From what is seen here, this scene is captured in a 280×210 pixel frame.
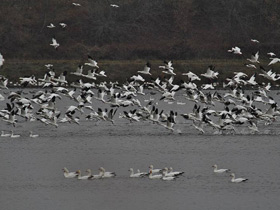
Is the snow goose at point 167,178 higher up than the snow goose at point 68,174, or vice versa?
the snow goose at point 167,178

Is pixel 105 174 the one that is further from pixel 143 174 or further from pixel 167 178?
pixel 167 178

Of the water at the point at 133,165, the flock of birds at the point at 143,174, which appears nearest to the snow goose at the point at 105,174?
the flock of birds at the point at 143,174

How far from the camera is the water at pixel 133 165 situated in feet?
90.2

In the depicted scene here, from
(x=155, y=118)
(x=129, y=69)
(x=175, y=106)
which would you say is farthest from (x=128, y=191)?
(x=129, y=69)

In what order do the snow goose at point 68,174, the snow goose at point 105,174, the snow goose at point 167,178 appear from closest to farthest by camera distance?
1. the snow goose at point 167,178
2. the snow goose at point 105,174
3. the snow goose at point 68,174

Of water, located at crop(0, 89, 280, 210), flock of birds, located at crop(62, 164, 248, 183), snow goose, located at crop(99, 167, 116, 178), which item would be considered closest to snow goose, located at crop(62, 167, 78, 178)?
flock of birds, located at crop(62, 164, 248, 183)

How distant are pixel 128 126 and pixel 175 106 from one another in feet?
30.1

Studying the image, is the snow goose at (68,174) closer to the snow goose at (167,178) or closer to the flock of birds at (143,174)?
the flock of birds at (143,174)

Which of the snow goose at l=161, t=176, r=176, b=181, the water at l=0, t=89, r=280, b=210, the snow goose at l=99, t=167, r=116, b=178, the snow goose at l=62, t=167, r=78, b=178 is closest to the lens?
the water at l=0, t=89, r=280, b=210

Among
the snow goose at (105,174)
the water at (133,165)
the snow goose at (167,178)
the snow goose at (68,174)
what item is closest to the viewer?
the water at (133,165)

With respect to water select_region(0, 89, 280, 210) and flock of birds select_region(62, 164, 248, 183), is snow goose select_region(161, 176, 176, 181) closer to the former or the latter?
flock of birds select_region(62, 164, 248, 183)

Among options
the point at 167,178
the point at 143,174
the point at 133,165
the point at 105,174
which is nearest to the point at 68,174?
the point at 105,174

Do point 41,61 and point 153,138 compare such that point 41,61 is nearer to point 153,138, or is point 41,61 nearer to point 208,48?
point 208,48

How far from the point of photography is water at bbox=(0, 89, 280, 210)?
27.5 meters
